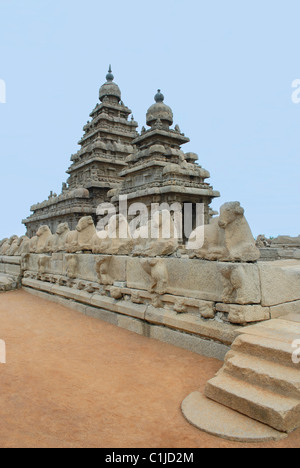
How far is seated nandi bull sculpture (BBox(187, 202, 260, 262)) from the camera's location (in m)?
3.87

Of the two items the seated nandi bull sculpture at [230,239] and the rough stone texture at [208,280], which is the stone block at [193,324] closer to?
the rough stone texture at [208,280]

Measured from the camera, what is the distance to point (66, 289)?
7.73m

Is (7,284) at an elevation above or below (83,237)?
below

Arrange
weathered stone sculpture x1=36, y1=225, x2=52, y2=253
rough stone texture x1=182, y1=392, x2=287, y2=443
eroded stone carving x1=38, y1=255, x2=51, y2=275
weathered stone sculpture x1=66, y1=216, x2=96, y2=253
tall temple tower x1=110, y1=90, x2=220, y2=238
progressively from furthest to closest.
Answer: tall temple tower x1=110, y1=90, x2=220, y2=238, weathered stone sculpture x1=36, y1=225, x2=52, y2=253, eroded stone carving x1=38, y1=255, x2=51, y2=275, weathered stone sculpture x1=66, y1=216, x2=96, y2=253, rough stone texture x1=182, y1=392, x2=287, y2=443

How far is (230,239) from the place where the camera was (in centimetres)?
397

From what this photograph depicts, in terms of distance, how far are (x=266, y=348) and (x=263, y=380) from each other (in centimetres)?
32

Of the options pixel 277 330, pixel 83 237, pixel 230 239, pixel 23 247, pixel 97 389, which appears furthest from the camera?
pixel 23 247

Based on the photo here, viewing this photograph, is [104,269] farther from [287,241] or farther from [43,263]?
[287,241]

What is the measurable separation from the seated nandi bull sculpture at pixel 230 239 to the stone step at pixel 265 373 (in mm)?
1158

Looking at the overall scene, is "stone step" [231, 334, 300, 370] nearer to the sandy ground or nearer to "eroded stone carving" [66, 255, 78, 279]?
the sandy ground

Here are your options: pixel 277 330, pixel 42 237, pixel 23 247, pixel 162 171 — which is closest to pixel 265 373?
pixel 277 330

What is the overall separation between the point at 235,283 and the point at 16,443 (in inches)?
98.2

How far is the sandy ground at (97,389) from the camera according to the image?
2.41 meters

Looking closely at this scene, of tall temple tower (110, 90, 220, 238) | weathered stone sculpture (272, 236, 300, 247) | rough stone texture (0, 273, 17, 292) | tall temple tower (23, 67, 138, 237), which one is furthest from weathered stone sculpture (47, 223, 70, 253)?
tall temple tower (23, 67, 138, 237)
